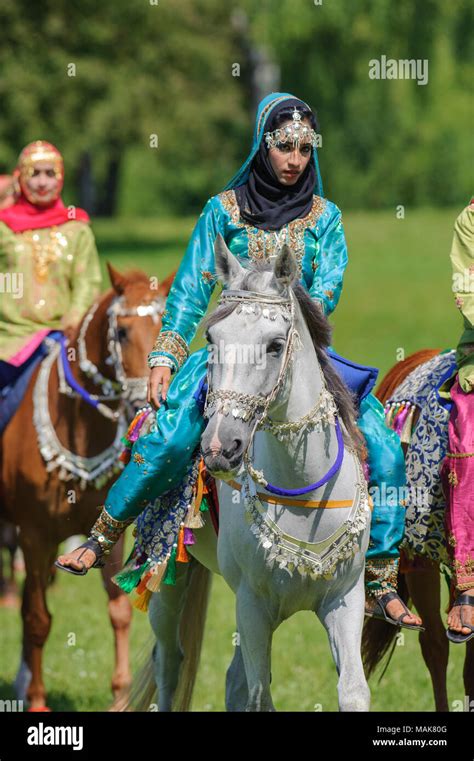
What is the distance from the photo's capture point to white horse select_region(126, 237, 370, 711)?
4574 millimetres

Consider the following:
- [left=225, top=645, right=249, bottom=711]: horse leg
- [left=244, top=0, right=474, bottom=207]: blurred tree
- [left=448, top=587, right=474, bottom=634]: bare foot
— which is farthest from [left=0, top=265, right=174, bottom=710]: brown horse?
[left=244, top=0, right=474, bottom=207]: blurred tree

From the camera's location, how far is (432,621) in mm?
7023

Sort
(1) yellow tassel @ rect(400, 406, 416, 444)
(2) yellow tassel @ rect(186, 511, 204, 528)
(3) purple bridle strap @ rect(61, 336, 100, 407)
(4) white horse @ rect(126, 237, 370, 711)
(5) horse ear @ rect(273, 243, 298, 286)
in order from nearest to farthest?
(4) white horse @ rect(126, 237, 370, 711) → (5) horse ear @ rect(273, 243, 298, 286) → (2) yellow tassel @ rect(186, 511, 204, 528) → (1) yellow tassel @ rect(400, 406, 416, 444) → (3) purple bridle strap @ rect(61, 336, 100, 407)

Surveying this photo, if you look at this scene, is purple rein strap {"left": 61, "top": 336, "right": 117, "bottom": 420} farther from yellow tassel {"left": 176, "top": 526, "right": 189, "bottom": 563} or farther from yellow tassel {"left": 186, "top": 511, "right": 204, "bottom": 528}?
yellow tassel {"left": 186, "top": 511, "right": 204, "bottom": 528}

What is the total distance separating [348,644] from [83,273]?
4.10 m

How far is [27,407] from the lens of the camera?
8156 mm

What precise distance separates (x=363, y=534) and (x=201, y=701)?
9.85 ft

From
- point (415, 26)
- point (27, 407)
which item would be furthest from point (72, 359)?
point (415, 26)

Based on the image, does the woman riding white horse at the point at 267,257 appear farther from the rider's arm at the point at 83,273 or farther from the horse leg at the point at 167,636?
the rider's arm at the point at 83,273

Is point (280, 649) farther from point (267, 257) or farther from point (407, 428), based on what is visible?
point (267, 257)

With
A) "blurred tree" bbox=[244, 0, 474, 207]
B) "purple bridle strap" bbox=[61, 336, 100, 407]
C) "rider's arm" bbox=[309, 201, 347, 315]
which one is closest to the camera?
"rider's arm" bbox=[309, 201, 347, 315]

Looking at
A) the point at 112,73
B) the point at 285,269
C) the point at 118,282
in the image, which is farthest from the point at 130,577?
the point at 112,73

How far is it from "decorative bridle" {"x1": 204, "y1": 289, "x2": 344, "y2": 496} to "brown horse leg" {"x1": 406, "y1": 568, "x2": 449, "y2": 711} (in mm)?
2098

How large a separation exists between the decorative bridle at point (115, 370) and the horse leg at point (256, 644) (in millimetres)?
2442
